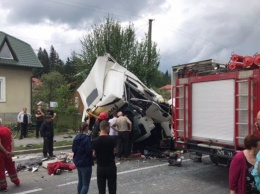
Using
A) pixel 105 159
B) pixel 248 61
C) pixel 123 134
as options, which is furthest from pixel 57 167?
pixel 248 61

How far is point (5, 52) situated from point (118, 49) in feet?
26.0

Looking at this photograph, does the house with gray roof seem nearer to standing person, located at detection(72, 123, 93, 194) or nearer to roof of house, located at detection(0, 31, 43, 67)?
roof of house, located at detection(0, 31, 43, 67)

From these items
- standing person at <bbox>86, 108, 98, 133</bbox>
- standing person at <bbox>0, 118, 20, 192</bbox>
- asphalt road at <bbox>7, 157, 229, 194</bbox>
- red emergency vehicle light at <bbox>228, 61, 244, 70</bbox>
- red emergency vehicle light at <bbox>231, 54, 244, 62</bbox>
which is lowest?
Result: asphalt road at <bbox>7, 157, 229, 194</bbox>

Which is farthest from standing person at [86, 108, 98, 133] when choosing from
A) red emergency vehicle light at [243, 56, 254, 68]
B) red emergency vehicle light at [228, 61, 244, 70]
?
red emergency vehicle light at [243, 56, 254, 68]

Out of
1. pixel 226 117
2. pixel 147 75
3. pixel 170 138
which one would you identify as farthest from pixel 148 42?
pixel 226 117

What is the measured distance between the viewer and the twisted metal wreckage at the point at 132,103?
1244 centimetres

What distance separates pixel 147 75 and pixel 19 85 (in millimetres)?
8884

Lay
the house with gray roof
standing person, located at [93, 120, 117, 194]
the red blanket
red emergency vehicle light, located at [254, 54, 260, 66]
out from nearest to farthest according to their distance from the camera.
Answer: standing person, located at [93, 120, 117, 194], red emergency vehicle light, located at [254, 54, 260, 66], the red blanket, the house with gray roof

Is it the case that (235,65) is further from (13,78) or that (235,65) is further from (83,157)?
(13,78)

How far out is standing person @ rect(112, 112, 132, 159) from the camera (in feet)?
38.7

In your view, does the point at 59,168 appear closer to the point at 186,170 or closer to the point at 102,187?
the point at 186,170

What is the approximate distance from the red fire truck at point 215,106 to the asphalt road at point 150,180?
719 mm

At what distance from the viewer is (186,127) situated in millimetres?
8828

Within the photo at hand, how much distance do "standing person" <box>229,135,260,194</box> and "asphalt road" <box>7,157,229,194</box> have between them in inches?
141
